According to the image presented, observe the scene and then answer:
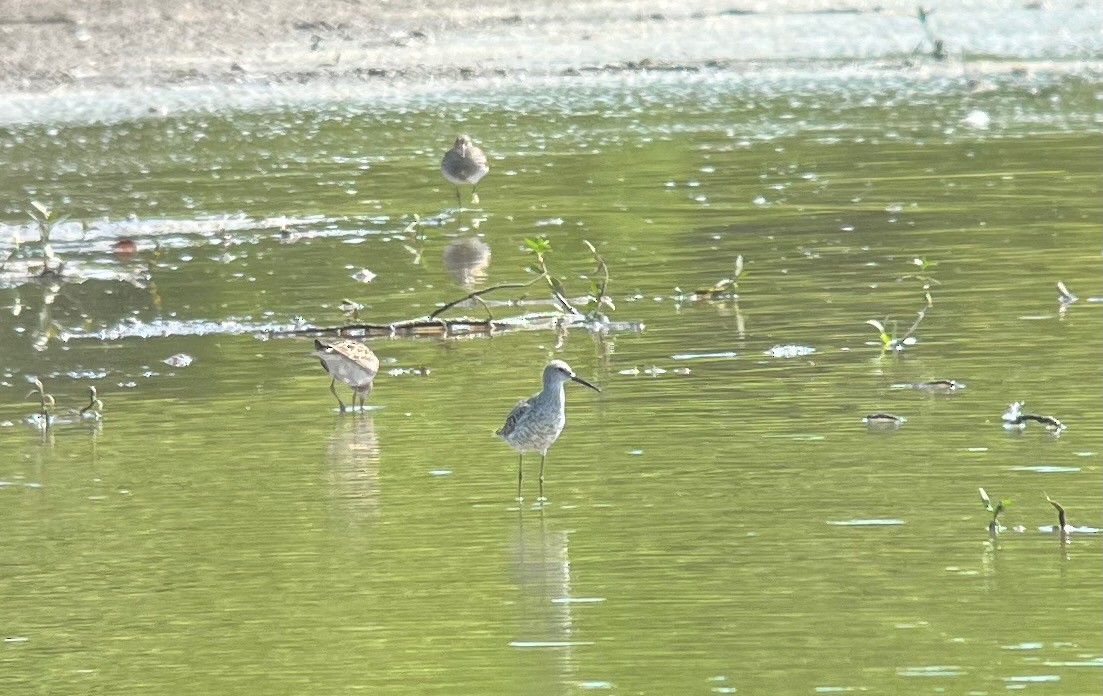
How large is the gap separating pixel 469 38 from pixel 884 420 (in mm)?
19182

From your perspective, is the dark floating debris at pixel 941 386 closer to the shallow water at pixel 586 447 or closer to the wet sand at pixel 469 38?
the shallow water at pixel 586 447

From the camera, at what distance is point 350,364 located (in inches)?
419

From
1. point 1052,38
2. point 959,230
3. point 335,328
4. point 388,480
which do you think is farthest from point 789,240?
point 1052,38

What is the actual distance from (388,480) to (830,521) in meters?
1.96

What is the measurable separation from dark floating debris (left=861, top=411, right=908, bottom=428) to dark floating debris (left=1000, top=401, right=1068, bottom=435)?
1.40 feet

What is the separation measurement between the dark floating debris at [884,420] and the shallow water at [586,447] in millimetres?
78

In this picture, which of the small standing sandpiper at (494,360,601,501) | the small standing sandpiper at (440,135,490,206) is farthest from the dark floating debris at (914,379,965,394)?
the small standing sandpiper at (440,135,490,206)

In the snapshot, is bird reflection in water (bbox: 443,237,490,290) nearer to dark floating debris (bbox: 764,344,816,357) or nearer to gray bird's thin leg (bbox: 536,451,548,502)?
dark floating debris (bbox: 764,344,816,357)

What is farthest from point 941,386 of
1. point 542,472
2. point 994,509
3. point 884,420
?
point 994,509

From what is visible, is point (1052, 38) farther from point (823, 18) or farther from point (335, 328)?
point (335, 328)

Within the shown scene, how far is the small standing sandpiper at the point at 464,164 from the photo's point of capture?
18078 millimetres

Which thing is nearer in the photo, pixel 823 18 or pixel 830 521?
pixel 830 521

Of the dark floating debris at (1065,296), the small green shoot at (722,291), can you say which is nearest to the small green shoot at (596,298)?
the small green shoot at (722,291)

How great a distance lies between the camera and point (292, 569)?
791cm
